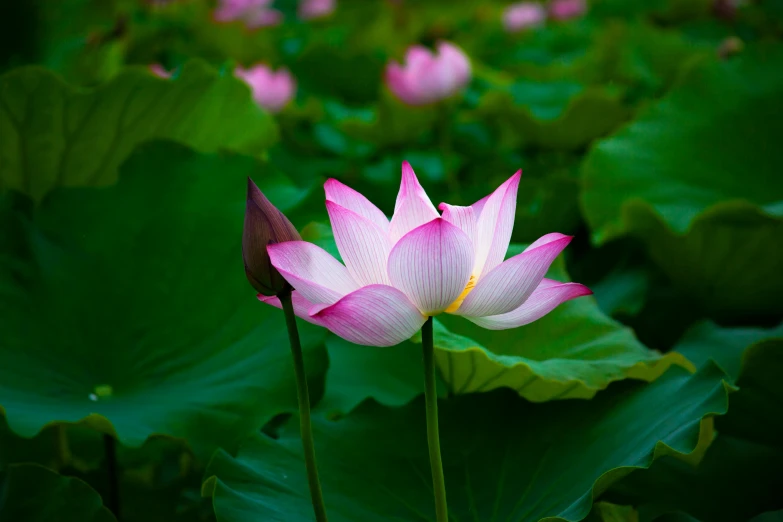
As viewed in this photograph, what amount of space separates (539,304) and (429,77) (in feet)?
4.62

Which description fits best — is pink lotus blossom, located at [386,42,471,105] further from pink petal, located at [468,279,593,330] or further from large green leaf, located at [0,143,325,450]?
pink petal, located at [468,279,593,330]

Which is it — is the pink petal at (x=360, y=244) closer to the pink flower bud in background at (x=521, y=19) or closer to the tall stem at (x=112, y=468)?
the tall stem at (x=112, y=468)

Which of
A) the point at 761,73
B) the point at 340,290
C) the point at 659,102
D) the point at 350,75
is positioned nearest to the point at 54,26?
the point at 350,75

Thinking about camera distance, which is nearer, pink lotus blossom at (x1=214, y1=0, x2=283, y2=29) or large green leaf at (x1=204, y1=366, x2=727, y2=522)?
large green leaf at (x1=204, y1=366, x2=727, y2=522)

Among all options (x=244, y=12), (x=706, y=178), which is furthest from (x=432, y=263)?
(x=244, y=12)

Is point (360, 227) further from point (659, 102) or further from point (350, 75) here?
point (350, 75)

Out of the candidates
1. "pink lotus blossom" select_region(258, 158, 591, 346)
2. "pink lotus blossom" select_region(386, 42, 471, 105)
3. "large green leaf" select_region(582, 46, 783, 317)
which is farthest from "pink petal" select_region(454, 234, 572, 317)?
"pink lotus blossom" select_region(386, 42, 471, 105)

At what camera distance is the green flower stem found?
555mm

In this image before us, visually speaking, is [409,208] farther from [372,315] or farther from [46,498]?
[46,498]

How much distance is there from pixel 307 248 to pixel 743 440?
0.52m

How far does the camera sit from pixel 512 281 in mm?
541

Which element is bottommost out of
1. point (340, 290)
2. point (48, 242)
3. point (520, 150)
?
point (520, 150)

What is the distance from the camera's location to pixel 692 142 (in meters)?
1.44

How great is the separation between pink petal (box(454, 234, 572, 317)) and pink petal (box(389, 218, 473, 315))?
2cm
